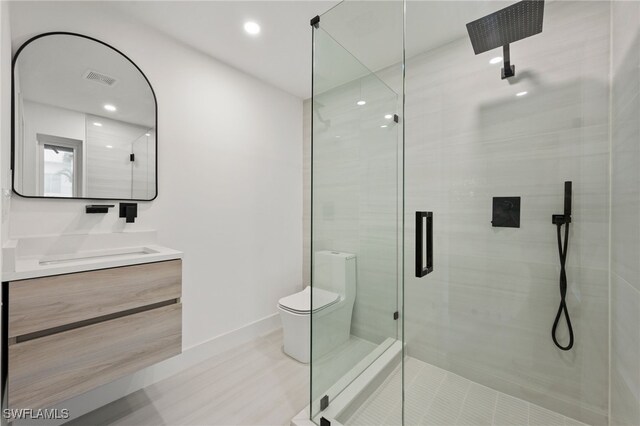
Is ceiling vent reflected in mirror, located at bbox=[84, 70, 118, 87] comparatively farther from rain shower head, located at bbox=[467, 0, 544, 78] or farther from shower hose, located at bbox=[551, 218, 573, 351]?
shower hose, located at bbox=[551, 218, 573, 351]

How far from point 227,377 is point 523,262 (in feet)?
6.83

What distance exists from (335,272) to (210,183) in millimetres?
1293

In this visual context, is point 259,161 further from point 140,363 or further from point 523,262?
point 523,262

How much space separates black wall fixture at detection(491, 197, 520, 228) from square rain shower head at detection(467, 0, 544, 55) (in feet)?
3.08

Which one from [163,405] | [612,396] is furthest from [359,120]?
[163,405]

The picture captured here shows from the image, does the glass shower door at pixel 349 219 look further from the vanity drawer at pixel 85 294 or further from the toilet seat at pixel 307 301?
the vanity drawer at pixel 85 294

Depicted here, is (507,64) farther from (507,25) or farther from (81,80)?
(81,80)

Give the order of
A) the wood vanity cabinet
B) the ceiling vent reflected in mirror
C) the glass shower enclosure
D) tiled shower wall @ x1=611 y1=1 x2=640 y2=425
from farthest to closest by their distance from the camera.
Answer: the ceiling vent reflected in mirror
the glass shower enclosure
the wood vanity cabinet
tiled shower wall @ x1=611 y1=1 x2=640 y2=425

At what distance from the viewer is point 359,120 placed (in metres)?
1.59

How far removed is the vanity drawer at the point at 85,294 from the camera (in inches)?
43.5

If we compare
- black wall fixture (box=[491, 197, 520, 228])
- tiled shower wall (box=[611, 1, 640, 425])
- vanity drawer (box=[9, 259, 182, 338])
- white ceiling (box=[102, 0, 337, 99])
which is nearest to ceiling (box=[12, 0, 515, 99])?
white ceiling (box=[102, 0, 337, 99])

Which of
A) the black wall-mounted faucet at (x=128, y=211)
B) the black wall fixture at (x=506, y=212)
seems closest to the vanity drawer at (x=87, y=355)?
the black wall-mounted faucet at (x=128, y=211)

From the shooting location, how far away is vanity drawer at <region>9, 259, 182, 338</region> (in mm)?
1105

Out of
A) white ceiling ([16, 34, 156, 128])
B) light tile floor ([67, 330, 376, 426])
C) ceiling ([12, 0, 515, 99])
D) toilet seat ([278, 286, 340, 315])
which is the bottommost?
light tile floor ([67, 330, 376, 426])
